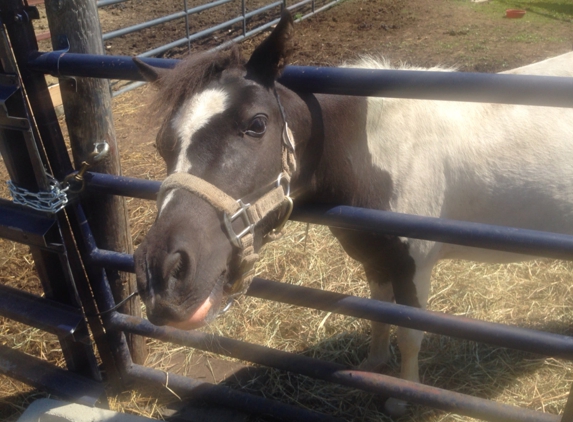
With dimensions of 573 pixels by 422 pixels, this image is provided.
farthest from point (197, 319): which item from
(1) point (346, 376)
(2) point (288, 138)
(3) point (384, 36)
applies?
(3) point (384, 36)

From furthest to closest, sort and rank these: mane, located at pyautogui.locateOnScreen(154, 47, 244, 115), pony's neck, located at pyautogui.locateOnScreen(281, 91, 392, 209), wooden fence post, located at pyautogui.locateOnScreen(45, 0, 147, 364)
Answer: wooden fence post, located at pyautogui.locateOnScreen(45, 0, 147, 364) → pony's neck, located at pyautogui.locateOnScreen(281, 91, 392, 209) → mane, located at pyautogui.locateOnScreen(154, 47, 244, 115)

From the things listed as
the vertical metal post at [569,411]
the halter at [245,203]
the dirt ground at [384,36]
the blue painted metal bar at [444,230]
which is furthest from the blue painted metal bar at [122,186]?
the dirt ground at [384,36]

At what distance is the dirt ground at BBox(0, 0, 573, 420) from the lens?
6.27 meters

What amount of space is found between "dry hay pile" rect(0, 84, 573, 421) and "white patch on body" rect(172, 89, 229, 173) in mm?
1330

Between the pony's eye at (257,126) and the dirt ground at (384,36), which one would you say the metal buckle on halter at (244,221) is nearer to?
the pony's eye at (257,126)

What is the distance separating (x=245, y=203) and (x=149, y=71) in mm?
623

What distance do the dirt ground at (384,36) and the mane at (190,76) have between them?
278 cm

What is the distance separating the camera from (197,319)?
141 centimetres

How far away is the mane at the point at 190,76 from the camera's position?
5.11 feet

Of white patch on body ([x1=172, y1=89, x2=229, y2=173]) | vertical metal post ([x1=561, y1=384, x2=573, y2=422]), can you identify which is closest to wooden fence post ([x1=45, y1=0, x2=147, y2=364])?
white patch on body ([x1=172, y1=89, x2=229, y2=173])

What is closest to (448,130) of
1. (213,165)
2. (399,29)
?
(213,165)

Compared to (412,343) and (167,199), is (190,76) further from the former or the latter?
(412,343)

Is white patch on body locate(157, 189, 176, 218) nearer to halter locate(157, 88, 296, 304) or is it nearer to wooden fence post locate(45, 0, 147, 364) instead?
halter locate(157, 88, 296, 304)

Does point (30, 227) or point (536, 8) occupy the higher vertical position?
point (30, 227)
